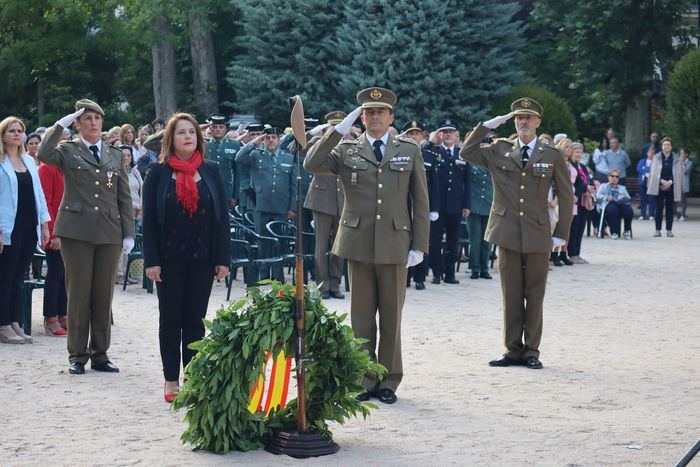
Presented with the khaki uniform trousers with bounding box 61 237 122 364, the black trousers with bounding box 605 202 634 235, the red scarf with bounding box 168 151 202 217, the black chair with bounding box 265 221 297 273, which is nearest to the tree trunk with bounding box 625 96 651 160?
the black trousers with bounding box 605 202 634 235

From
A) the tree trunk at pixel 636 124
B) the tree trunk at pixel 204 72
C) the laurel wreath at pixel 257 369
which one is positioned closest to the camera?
the laurel wreath at pixel 257 369

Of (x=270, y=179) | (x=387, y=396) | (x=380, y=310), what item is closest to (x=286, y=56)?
(x=270, y=179)

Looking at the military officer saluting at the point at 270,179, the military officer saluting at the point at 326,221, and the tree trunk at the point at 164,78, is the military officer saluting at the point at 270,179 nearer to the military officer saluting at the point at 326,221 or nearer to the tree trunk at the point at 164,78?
the military officer saluting at the point at 326,221

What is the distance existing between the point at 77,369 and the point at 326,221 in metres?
5.64

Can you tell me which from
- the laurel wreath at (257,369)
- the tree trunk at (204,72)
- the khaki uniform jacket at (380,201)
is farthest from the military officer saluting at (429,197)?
the tree trunk at (204,72)

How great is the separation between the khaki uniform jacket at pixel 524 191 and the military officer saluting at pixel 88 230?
293 centimetres

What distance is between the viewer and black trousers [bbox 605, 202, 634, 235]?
24625 millimetres

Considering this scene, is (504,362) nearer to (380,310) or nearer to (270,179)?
(380,310)

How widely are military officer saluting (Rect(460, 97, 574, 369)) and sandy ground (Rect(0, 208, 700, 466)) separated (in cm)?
38

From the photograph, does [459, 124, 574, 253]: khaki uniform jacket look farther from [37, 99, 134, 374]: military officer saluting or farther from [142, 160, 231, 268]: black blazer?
[37, 99, 134, 374]: military officer saluting

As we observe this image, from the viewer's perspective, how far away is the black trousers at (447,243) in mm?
16938

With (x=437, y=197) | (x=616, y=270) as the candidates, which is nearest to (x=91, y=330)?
(x=437, y=197)

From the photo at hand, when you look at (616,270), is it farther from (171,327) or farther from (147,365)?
(171,327)

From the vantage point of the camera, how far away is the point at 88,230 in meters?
10.1
